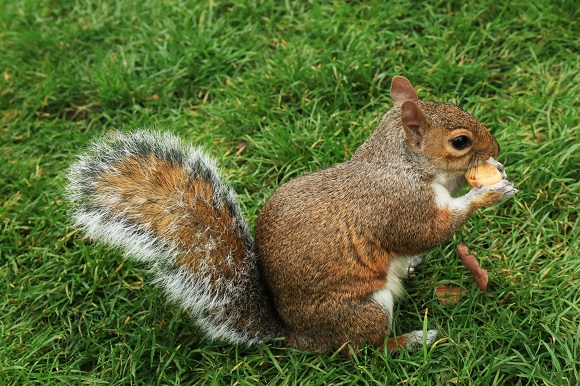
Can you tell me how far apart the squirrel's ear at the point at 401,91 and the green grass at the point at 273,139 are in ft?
2.13

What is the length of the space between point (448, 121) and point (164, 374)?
4.65 feet

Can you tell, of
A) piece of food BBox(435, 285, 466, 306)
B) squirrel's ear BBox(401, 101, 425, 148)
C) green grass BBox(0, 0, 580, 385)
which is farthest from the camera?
piece of food BBox(435, 285, 466, 306)

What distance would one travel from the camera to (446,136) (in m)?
2.28

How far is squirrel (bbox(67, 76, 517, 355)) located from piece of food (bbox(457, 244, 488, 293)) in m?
0.35

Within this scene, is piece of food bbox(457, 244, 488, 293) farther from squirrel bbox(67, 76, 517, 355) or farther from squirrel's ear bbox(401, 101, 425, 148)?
squirrel's ear bbox(401, 101, 425, 148)

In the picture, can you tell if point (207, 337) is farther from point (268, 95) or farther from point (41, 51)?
point (41, 51)

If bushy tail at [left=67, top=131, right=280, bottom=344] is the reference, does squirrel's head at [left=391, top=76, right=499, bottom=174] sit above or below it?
above

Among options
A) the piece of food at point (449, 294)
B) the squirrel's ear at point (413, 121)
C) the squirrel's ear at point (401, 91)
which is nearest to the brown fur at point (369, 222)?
the squirrel's ear at point (413, 121)

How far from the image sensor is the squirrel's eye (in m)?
Answer: 2.29

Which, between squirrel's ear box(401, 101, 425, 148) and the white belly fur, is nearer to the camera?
squirrel's ear box(401, 101, 425, 148)

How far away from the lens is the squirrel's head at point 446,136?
7.43 feet

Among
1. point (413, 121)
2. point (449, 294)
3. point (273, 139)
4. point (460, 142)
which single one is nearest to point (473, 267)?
point (449, 294)

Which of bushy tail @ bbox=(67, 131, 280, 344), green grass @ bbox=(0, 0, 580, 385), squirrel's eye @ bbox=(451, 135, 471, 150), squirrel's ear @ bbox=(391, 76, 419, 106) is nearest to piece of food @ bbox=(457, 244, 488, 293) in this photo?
green grass @ bbox=(0, 0, 580, 385)

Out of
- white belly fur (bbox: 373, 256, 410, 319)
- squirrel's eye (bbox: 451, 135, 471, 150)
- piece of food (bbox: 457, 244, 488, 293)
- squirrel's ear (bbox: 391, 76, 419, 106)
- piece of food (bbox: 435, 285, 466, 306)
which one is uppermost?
squirrel's ear (bbox: 391, 76, 419, 106)
